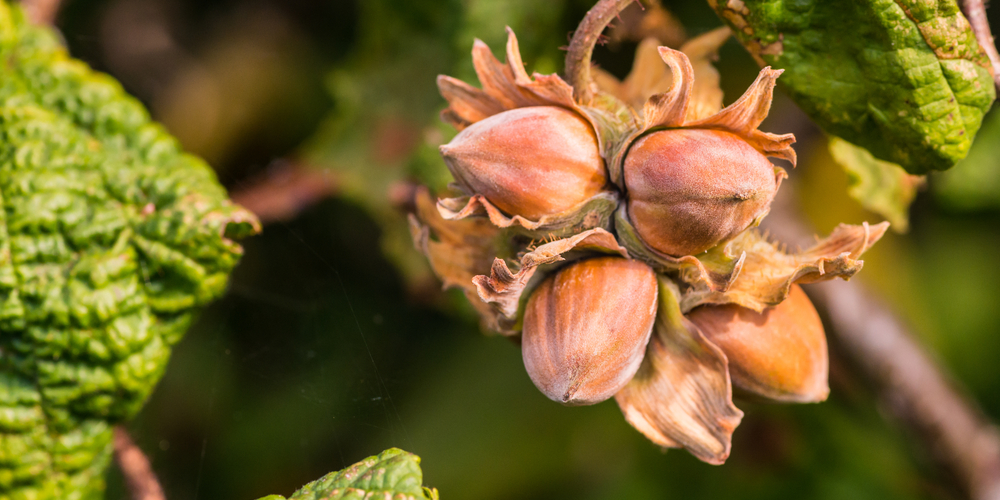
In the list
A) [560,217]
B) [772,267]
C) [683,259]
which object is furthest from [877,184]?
[560,217]

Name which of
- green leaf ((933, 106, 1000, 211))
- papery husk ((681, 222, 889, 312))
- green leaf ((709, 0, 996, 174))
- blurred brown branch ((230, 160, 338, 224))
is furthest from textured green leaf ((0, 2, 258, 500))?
green leaf ((933, 106, 1000, 211))

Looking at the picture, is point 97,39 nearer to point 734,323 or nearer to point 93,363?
point 93,363

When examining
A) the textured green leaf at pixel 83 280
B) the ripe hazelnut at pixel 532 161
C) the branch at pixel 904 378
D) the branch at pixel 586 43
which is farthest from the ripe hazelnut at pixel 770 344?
the textured green leaf at pixel 83 280

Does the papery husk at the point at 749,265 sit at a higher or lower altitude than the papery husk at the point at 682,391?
higher

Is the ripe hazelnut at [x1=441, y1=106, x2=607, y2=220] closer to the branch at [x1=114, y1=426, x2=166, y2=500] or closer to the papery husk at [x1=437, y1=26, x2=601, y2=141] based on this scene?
the papery husk at [x1=437, y1=26, x2=601, y2=141]

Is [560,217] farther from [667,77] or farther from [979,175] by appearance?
[979,175]

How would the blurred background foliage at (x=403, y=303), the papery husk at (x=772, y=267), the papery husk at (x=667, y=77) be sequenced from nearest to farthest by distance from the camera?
1. the papery husk at (x=772, y=267)
2. the papery husk at (x=667, y=77)
3. the blurred background foliage at (x=403, y=303)

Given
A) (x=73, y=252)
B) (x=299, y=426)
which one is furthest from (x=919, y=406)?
(x=73, y=252)

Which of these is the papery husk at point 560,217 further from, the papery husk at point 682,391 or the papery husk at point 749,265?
the papery husk at point 682,391
